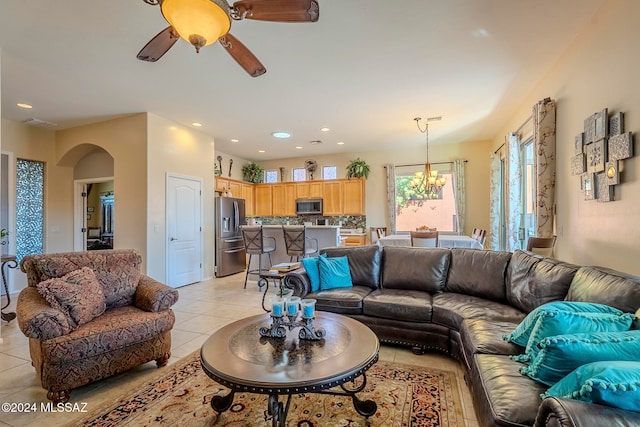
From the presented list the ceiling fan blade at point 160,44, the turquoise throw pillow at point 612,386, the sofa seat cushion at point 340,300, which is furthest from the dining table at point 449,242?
the ceiling fan blade at point 160,44

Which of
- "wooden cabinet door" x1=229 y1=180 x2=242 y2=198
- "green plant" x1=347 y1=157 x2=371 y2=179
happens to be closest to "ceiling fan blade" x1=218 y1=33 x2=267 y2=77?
"green plant" x1=347 y1=157 x2=371 y2=179

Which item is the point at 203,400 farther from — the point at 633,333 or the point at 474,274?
the point at 474,274

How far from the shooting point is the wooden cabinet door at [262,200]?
867 cm

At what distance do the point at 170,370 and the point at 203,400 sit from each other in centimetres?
61

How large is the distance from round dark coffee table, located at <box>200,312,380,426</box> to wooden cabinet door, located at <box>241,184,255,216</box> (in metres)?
6.49

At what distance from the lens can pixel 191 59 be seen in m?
3.17

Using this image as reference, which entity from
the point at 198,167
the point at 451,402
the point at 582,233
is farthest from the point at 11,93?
the point at 582,233

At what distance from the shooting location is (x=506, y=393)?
4.44 feet

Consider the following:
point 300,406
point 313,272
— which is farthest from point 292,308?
point 313,272

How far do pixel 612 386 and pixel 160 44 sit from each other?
9.55 feet

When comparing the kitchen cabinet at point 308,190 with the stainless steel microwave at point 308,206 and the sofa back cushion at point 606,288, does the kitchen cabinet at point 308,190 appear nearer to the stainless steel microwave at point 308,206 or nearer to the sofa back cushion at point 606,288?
the stainless steel microwave at point 308,206

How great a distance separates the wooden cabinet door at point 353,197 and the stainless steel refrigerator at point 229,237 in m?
2.59

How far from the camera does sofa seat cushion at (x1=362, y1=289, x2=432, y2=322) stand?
2.80 meters

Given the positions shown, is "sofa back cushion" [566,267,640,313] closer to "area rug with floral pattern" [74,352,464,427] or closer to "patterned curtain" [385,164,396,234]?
"area rug with floral pattern" [74,352,464,427]
